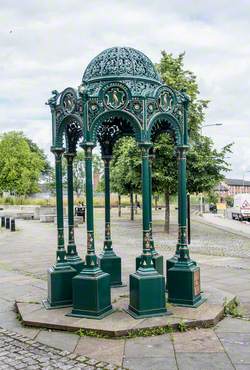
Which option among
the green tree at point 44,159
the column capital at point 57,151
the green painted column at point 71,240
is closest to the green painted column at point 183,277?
the green painted column at point 71,240

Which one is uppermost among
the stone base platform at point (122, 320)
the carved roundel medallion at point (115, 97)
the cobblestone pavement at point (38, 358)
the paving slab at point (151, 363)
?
the carved roundel medallion at point (115, 97)

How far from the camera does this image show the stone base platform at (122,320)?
550 centimetres

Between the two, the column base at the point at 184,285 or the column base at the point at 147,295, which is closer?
the column base at the point at 147,295

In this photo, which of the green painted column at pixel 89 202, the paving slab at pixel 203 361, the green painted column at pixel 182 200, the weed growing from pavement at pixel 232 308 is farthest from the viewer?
the green painted column at pixel 182 200

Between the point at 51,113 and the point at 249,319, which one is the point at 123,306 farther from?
the point at 51,113

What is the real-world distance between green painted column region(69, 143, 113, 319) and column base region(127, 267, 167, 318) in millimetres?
416

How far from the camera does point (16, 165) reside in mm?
61031

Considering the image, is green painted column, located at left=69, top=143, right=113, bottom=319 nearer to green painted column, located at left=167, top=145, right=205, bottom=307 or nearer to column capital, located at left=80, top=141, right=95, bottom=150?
column capital, located at left=80, top=141, right=95, bottom=150

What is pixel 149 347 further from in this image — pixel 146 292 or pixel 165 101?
pixel 165 101

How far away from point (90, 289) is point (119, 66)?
11.4 ft

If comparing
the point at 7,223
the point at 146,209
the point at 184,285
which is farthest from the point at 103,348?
the point at 7,223

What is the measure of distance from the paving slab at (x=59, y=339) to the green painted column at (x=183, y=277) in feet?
6.09

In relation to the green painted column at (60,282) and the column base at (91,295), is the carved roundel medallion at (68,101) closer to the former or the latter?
the green painted column at (60,282)

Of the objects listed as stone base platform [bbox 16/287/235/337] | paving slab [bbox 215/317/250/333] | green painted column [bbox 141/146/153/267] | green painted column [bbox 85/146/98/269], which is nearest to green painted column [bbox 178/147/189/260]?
green painted column [bbox 141/146/153/267]
